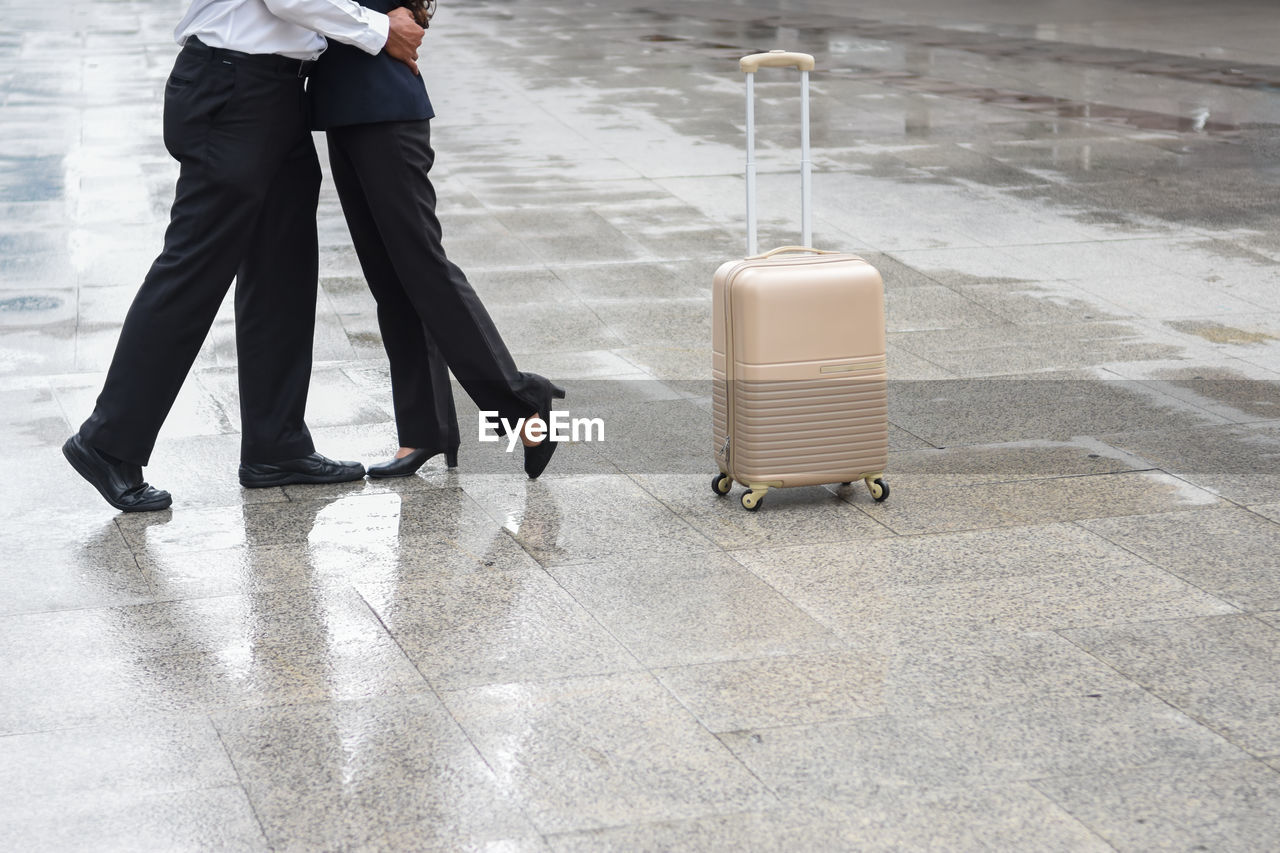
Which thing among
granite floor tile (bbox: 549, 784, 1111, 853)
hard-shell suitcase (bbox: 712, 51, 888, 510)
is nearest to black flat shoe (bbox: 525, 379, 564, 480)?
hard-shell suitcase (bbox: 712, 51, 888, 510)

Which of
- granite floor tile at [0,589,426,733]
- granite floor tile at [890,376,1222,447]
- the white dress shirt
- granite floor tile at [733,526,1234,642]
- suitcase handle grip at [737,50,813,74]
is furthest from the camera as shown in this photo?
granite floor tile at [890,376,1222,447]

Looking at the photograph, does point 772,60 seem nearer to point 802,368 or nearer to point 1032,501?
point 802,368

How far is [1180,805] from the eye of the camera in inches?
113

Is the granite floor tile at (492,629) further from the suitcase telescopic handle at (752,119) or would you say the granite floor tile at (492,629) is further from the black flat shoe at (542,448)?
the suitcase telescopic handle at (752,119)

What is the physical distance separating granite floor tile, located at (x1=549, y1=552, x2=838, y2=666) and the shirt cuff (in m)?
1.56

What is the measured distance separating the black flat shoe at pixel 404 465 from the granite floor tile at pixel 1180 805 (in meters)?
2.55

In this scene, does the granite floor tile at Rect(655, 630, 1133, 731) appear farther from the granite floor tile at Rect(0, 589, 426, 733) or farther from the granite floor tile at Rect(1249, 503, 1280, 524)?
the granite floor tile at Rect(1249, 503, 1280, 524)

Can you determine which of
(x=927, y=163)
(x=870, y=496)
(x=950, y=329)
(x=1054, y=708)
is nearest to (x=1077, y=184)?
(x=927, y=163)

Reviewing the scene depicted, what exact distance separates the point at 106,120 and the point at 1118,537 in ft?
36.7

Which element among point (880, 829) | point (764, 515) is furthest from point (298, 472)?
point (880, 829)

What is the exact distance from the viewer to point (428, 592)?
399 centimetres

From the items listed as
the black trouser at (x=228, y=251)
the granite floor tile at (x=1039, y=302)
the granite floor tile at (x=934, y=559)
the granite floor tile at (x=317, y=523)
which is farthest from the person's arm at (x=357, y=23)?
the granite floor tile at (x=1039, y=302)

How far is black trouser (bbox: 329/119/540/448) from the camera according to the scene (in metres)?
4.61

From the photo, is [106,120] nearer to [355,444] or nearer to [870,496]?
[355,444]
